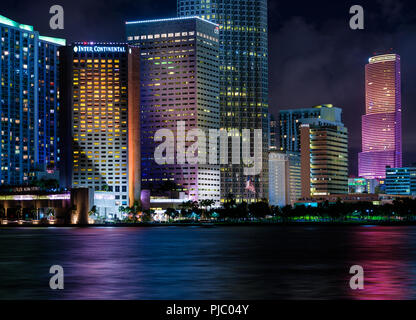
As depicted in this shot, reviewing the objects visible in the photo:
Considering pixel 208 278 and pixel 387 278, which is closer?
pixel 387 278

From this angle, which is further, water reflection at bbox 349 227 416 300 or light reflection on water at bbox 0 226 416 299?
light reflection on water at bbox 0 226 416 299

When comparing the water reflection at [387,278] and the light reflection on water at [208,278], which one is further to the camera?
the light reflection on water at [208,278]

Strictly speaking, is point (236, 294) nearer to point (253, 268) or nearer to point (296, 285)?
point (296, 285)

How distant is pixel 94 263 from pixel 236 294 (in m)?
31.1
